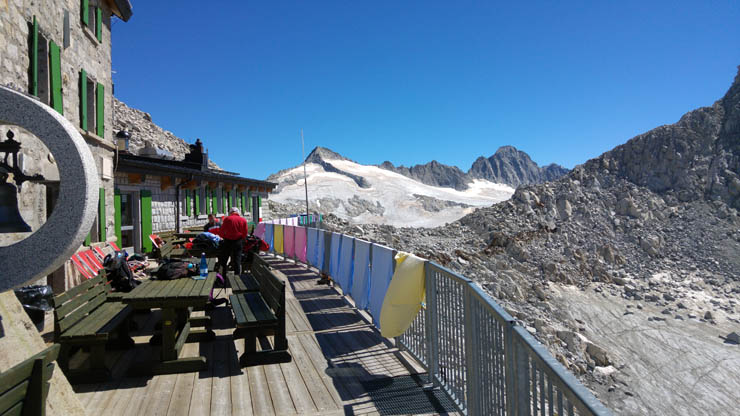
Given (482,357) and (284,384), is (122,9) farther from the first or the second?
(482,357)

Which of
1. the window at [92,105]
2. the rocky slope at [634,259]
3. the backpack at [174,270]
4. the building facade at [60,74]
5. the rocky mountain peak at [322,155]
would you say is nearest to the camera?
the backpack at [174,270]

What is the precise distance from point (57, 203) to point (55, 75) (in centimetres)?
585

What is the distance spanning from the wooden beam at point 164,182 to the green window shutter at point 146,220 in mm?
742

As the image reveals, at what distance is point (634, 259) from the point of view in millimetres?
24406

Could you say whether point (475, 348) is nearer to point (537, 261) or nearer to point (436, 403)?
point (436, 403)

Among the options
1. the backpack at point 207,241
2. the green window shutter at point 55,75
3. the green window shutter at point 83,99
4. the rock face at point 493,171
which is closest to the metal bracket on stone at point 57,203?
the green window shutter at point 55,75

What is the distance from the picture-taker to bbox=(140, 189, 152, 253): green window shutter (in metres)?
11.4

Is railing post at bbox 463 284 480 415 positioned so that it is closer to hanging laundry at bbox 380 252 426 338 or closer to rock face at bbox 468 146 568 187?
hanging laundry at bbox 380 252 426 338

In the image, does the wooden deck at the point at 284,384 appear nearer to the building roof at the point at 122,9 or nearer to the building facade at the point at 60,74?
the building facade at the point at 60,74

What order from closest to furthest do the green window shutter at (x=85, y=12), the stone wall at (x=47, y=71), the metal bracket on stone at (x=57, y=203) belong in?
the metal bracket on stone at (x=57, y=203)
the stone wall at (x=47, y=71)
the green window shutter at (x=85, y=12)

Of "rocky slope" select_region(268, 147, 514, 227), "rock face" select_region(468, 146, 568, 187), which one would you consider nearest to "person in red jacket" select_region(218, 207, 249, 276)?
"rocky slope" select_region(268, 147, 514, 227)

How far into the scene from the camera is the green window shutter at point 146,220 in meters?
11.4

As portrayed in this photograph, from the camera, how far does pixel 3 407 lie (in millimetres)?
1640

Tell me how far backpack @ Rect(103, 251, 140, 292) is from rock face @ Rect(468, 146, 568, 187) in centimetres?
15082
